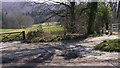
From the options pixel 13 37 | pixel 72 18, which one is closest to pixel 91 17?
pixel 72 18

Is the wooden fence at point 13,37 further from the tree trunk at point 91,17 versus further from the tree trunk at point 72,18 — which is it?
the tree trunk at point 91,17

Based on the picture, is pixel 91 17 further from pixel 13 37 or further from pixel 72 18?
pixel 13 37

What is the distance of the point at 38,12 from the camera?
28.0 metres

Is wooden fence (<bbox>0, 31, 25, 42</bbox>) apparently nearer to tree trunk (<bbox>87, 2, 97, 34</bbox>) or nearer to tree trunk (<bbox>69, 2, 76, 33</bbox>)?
tree trunk (<bbox>69, 2, 76, 33</bbox>)

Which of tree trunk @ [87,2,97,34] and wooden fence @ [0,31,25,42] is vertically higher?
tree trunk @ [87,2,97,34]

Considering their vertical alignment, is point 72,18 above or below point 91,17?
below

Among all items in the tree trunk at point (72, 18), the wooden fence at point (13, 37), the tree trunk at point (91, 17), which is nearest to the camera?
the wooden fence at point (13, 37)

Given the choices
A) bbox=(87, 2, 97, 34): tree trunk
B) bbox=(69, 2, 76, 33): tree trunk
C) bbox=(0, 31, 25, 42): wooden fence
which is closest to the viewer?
bbox=(0, 31, 25, 42): wooden fence

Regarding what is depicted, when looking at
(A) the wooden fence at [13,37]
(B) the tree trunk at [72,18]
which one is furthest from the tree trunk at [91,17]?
(A) the wooden fence at [13,37]

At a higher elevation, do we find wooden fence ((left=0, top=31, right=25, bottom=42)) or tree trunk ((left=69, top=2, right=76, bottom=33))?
tree trunk ((left=69, top=2, right=76, bottom=33))

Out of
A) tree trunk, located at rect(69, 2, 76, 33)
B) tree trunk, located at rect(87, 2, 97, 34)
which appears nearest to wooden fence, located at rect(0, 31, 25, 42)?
tree trunk, located at rect(69, 2, 76, 33)

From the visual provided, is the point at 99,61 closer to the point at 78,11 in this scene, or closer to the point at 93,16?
the point at 93,16

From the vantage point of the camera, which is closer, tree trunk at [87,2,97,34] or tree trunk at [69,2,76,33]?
tree trunk at [87,2,97,34]

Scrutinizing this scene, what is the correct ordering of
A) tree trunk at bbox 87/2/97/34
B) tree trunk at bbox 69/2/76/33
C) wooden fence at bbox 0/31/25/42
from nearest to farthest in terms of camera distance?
wooden fence at bbox 0/31/25/42
tree trunk at bbox 87/2/97/34
tree trunk at bbox 69/2/76/33
